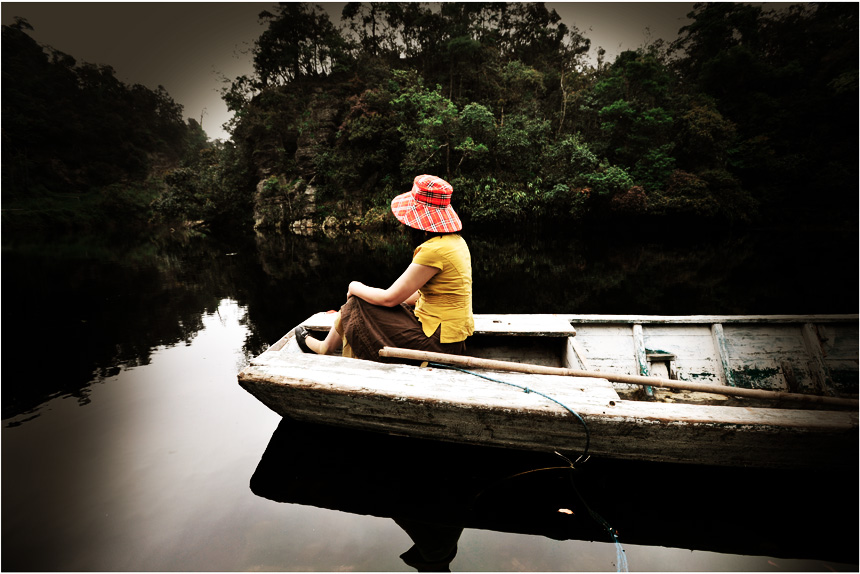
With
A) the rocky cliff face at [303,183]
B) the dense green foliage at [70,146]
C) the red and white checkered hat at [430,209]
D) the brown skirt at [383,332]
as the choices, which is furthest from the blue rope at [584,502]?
the dense green foliage at [70,146]

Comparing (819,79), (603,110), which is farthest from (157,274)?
(819,79)

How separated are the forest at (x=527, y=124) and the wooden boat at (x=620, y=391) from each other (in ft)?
40.9

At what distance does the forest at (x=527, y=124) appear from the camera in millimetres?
14836

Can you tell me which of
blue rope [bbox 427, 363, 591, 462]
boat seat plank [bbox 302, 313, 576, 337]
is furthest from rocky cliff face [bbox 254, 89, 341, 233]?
blue rope [bbox 427, 363, 591, 462]

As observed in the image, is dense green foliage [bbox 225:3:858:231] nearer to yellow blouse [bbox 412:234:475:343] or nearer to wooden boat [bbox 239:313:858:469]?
wooden boat [bbox 239:313:858:469]

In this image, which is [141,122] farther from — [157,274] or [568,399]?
[568,399]

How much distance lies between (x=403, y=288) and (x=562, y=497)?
1480mm

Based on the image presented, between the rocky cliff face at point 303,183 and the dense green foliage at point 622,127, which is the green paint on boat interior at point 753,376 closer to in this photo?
the dense green foliage at point 622,127

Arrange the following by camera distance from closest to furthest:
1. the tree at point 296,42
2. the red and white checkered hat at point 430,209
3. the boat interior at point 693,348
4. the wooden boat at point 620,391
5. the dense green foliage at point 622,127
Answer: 1. the wooden boat at point 620,391
2. the red and white checkered hat at point 430,209
3. the boat interior at point 693,348
4. the dense green foliage at point 622,127
5. the tree at point 296,42

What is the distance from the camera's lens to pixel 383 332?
2.46 meters

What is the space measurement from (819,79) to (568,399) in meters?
21.6

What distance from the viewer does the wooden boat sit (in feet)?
5.93

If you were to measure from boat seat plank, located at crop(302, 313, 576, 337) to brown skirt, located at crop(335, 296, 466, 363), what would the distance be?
0.58 metres

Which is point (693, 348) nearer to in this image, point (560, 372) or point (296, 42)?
point (560, 372)
